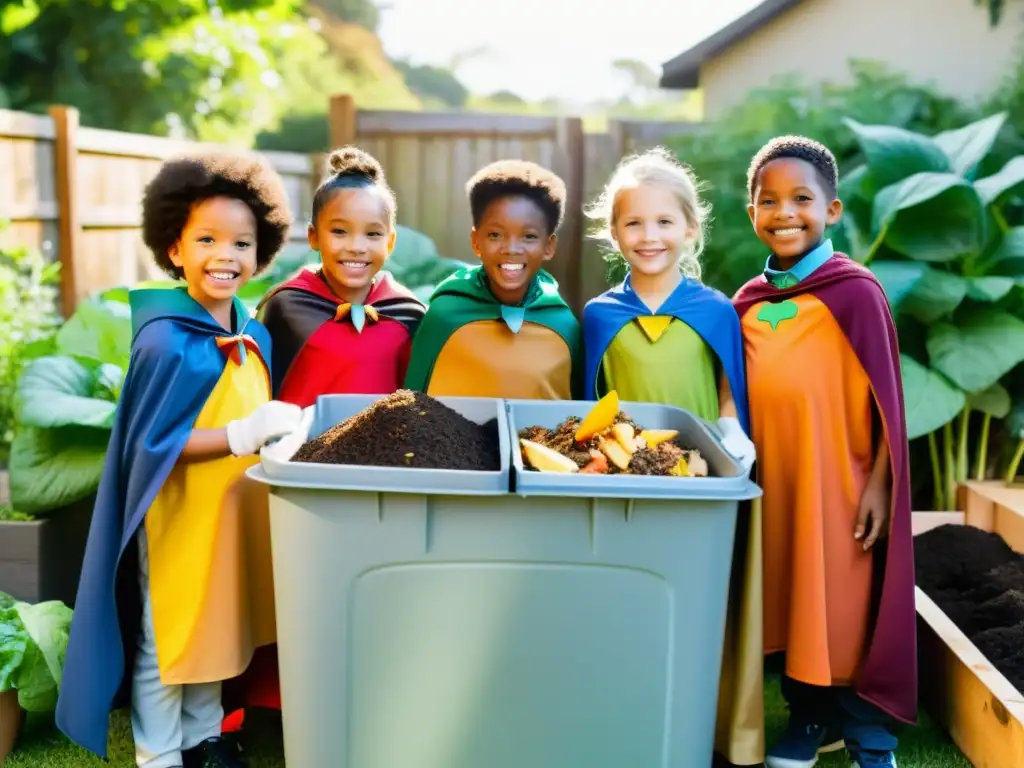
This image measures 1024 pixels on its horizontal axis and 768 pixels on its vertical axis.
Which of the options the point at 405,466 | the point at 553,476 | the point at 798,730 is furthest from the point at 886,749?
the point at 405,466

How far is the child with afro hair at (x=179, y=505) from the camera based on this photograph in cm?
245

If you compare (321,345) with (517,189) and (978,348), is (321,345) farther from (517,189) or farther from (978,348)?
(978,348)

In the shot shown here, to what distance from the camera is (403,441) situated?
2020 mm

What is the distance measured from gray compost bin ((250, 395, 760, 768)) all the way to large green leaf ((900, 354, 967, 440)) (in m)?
2.13

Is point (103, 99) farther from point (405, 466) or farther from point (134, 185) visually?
point (405, 466)

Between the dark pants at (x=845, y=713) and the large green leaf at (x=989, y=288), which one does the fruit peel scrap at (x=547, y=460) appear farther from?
the large green leaf at (x=989, y=288)

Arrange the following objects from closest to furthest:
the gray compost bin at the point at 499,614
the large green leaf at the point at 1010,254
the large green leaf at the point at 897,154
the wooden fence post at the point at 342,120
Result: 1. the gray compost bin at the point at 499,614
2. the large green leaf at the point at 1010,254
3. the large green leaf at the point at 897,154
4. the wooden fence post at the point at 342,120

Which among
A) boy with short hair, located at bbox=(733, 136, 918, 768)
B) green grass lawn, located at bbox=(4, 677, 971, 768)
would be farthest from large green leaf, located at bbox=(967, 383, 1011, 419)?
boy with short hair, located at bbox=(733, 136, 918, 768)

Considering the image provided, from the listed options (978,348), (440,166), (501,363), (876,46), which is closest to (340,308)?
(501,363)

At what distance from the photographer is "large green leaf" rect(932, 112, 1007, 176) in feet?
14.4

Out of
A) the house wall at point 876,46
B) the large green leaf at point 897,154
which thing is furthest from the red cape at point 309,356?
the house wall at point 876,46

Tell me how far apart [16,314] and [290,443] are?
4.44m

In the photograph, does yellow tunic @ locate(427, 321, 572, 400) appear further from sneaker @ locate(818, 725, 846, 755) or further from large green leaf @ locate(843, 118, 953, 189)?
large green leaf @ locate(843, 118, 953, 189)

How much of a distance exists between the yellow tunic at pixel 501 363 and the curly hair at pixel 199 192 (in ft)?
2.02
